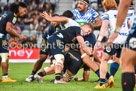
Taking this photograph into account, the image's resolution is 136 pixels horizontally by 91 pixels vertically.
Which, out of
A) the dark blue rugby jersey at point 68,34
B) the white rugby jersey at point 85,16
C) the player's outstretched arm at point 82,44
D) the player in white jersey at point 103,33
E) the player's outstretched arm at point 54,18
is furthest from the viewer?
the white rugby jersey at point 85,16

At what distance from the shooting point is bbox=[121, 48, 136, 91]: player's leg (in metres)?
4.39

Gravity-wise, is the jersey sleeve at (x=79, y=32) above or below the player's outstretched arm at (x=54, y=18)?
below

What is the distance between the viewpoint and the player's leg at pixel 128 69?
4387 millimetres

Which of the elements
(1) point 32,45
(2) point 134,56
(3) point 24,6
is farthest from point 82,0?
(1) point 32,45

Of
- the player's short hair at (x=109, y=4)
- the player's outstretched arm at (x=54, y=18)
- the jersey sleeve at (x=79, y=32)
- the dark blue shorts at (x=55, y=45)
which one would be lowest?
the dark blue shorts at (x=55, y=45)

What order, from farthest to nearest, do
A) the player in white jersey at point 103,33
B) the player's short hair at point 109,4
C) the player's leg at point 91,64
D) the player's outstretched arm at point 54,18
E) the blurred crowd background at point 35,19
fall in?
1. the blurred crowd background at point 35,19
2. the player's leg at point 91,64
3. the player's outstretched arm at point 54,18
4. the player's short hair at point 109,4
5. the player in white jersey at point 103,33

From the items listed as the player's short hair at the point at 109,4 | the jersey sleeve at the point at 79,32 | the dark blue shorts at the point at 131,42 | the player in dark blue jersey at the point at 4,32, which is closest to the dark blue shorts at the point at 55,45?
the jersey sleeve at the point at 79,32

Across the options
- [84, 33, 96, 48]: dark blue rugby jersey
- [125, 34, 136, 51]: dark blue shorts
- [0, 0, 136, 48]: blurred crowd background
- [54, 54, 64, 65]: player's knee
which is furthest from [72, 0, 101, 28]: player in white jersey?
[0, 0, 136, 48]: blurred crowd background

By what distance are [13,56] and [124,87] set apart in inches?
549

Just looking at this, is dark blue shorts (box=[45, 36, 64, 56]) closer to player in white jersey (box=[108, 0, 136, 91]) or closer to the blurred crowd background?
player in white jersey (box=[108, 0, 136, 91])

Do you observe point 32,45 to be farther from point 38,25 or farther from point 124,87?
point 124,87

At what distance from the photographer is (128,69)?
4438 millimetres

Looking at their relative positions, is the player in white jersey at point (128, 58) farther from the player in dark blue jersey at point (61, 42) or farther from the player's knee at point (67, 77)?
the player's knee at point (67, 77)

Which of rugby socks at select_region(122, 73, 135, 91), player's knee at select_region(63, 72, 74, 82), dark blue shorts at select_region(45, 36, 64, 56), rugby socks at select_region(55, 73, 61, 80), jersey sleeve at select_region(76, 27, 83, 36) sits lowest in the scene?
player's knee at select_region(63, 72, 74, 82)
